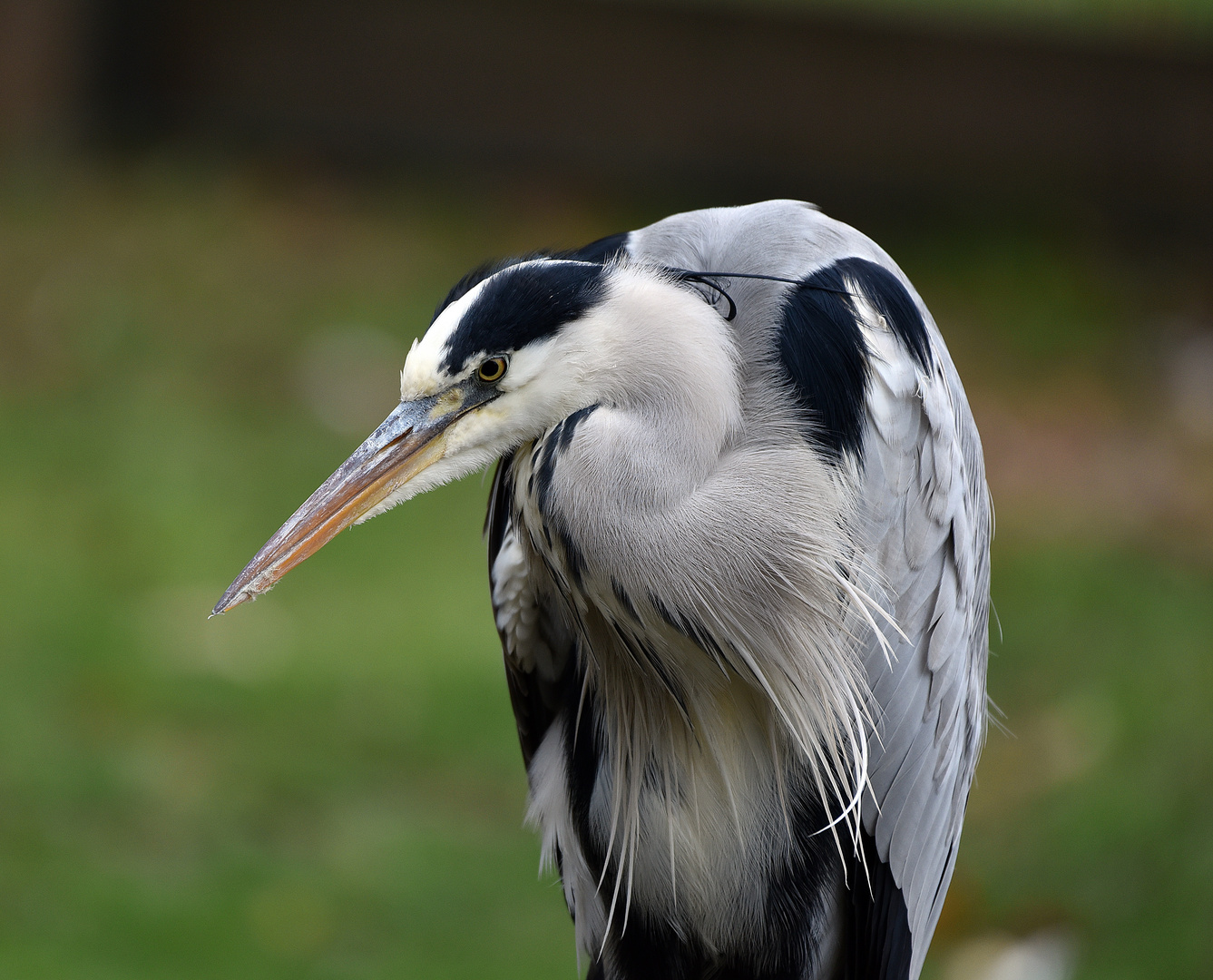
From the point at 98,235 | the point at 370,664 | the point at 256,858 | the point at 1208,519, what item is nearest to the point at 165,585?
the point at 370,664

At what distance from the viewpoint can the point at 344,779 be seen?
424 cm

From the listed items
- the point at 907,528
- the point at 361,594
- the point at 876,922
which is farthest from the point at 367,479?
the point at 361,594

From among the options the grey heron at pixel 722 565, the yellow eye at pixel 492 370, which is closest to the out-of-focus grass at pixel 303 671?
the grey heron at pixel 722 565

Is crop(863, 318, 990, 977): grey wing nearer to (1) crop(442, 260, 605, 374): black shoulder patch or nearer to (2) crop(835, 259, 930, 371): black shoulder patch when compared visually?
(2) crop(835, 259, 930, 371): black shoulder patch

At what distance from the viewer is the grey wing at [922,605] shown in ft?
6.98

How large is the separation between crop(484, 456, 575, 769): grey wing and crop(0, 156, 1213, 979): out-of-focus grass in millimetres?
1287

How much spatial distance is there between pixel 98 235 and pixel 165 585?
231cm

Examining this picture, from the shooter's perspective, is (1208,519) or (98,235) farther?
(98,235)

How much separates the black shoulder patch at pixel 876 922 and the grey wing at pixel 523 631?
59 centimetres

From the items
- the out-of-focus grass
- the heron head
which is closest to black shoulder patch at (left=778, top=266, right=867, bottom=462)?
the heron head

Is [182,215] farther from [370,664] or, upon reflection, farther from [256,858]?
[256,858]

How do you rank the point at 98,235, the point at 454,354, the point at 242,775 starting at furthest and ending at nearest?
the point at 98,235 < the point at 242,775 < the point at 454,354

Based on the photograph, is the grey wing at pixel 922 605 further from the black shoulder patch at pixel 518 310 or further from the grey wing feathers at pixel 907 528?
the black shoulder patch at pixel 518 310

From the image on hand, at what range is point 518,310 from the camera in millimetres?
1866
